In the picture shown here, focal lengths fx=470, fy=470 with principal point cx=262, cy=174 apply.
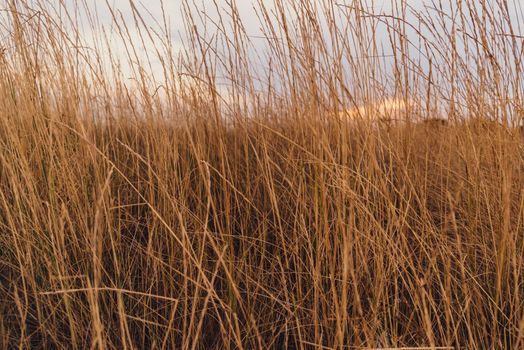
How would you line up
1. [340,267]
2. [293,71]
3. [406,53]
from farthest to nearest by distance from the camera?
1. [406,53]
2. [293,71]
3. [340,267]

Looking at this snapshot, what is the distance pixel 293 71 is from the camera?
132 centimetres

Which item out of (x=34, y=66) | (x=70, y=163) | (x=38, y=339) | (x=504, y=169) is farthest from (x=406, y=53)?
(x=38, y=339)

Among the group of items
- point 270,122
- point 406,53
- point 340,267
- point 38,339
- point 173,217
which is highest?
point 406,53

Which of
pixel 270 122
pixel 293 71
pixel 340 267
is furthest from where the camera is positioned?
pixel 270 122

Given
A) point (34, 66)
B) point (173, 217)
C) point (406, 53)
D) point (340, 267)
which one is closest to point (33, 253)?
point (173, 217)

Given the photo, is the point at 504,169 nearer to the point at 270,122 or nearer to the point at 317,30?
the point at 317,30

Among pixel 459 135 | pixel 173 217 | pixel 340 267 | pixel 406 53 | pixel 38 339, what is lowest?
pixel 38 339

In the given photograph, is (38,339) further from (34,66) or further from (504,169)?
(504,169)

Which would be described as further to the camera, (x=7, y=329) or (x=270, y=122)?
(x=270, y=122)

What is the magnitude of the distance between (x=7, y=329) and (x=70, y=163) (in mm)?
485

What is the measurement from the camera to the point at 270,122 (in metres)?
1.87

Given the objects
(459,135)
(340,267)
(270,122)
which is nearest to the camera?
(340,267)

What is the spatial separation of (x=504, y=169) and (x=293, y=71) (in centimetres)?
61

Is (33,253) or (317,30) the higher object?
(317,30)
